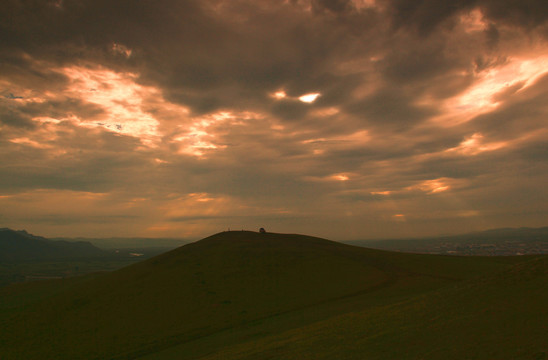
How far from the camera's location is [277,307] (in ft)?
156

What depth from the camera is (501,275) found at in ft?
83.6

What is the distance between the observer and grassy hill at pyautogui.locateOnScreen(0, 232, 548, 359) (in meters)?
20.5

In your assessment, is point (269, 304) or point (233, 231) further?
point (233, 231)

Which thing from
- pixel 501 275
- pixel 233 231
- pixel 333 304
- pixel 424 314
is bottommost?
pixel 333 304

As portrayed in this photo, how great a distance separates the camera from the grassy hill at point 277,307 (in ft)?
67.1

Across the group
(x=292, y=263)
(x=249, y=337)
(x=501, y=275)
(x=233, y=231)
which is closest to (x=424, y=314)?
(x=501, y=275)

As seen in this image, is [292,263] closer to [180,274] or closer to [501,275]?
[180,274]

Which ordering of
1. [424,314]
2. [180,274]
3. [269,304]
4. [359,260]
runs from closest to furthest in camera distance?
[424,314], [269,304], [180,274], [359,260]

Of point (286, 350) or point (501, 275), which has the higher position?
point (501, 275)

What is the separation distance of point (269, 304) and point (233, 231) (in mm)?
61687

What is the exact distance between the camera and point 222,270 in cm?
6856

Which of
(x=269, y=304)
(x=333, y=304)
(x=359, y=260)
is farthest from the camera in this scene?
(x=359, y=260)

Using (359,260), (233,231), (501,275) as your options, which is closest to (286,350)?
(501,275)

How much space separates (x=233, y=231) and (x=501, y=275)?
Result: 90762mm
